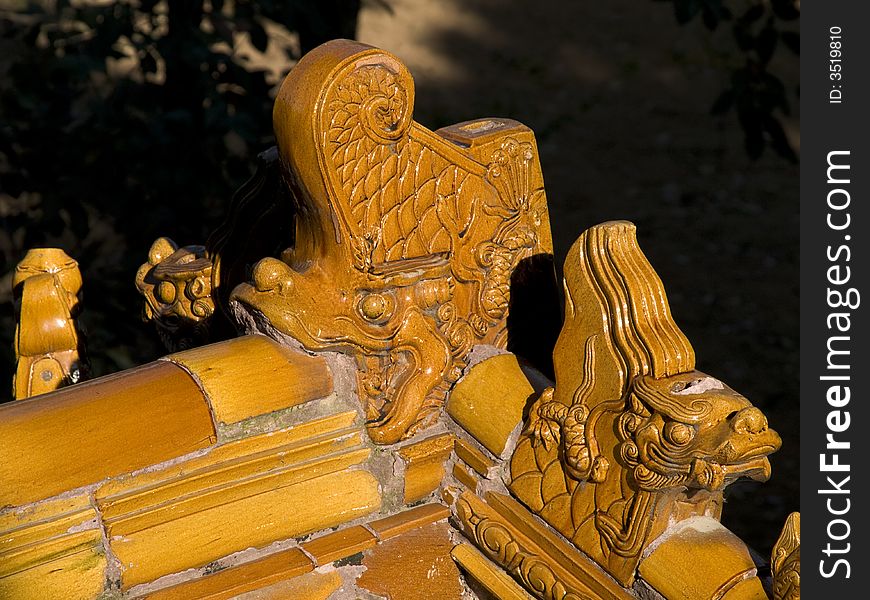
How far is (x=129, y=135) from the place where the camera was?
13.0 feet

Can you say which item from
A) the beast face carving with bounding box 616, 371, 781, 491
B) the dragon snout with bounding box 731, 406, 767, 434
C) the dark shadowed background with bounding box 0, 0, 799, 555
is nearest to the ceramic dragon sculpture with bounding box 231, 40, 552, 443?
the beast face carving with bounding box 616, 371, 781, 491

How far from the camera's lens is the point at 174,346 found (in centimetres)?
265

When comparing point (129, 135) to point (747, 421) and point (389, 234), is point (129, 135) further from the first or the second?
point (747, 421)

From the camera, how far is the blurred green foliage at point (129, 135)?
12.7 feet

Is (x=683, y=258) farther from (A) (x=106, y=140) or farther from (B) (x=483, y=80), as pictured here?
(A) (x=106, y=140)

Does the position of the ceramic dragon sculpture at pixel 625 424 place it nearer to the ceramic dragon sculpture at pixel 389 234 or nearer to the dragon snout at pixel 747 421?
the dragon snout at pixel 747 421

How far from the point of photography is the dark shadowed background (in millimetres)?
3941

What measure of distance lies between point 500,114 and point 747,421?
282 inches

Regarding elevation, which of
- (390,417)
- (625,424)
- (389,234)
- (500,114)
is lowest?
(500,114)

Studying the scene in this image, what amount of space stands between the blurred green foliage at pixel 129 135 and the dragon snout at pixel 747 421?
8.09 ft

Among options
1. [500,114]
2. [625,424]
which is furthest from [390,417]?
[500,114]

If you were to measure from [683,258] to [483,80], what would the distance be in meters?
2.92

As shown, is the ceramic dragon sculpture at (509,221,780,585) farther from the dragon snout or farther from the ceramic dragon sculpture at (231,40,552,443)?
the ceramic dragon sculpture at (231,40,552,443)

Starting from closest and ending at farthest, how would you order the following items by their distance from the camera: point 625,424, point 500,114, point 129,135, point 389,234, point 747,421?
1. point 747,421
2. point 625,424
3. point 389,234
4. point 129,135
5. point 500,114
